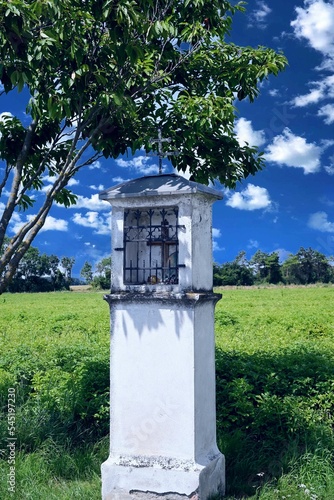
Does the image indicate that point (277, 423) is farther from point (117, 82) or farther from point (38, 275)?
point (38, 275)

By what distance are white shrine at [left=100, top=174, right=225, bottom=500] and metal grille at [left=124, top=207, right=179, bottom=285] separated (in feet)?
0.05

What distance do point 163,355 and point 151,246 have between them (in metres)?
1.06

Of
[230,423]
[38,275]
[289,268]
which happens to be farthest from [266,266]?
[230,423]

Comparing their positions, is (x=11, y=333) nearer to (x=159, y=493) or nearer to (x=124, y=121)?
(x=124, y=121)

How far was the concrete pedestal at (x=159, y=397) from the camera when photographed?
457cm

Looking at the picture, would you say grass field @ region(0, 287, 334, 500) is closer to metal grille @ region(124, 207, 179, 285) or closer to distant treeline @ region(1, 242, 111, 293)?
metal grille @ region(124, 207, 179, 285)

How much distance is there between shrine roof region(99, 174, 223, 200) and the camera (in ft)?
15.3

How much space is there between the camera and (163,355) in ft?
15.3

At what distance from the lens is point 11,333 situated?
13.8 m

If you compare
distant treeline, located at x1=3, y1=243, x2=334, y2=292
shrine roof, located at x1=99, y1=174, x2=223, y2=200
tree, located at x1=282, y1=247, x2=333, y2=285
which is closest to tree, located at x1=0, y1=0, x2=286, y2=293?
shrine roof, located at x1=99, y1=174, x2=223, y2=200

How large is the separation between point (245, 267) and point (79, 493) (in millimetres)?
56462

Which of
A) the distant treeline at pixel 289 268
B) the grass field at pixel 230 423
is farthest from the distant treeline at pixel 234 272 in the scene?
the grass field at pixel 230 423

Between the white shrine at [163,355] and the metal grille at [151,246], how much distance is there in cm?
1

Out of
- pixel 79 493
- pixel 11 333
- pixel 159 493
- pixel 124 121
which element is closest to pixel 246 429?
pixel 159 493
